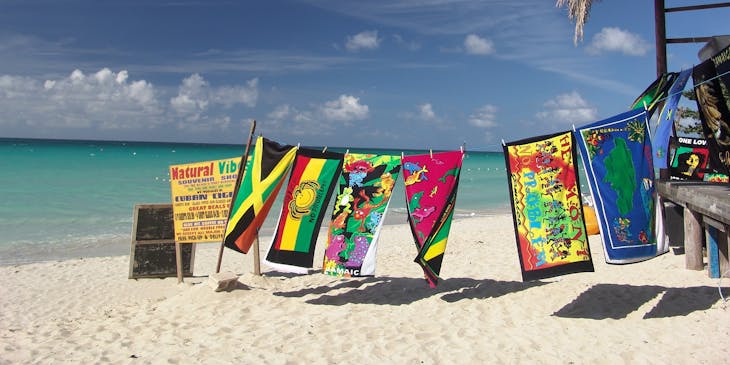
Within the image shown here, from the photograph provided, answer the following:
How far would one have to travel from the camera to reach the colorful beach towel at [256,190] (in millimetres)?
7395

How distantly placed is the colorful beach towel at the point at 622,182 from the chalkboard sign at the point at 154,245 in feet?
20.1

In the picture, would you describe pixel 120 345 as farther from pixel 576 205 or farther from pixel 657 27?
pixel 657 27

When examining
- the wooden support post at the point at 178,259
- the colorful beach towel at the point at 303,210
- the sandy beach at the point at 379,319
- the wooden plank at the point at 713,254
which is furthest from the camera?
the wooden support post at the point at 178,259

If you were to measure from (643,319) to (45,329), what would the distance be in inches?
271

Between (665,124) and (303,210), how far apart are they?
456 cm

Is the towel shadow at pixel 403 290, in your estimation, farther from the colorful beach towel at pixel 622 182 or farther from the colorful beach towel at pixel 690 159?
the colorful beach towel at pixel 690 159

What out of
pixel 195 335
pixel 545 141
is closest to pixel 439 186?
pixel 545 141

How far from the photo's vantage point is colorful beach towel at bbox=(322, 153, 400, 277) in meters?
7.07

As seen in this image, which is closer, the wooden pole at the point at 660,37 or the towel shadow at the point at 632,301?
the towel shadow at the point at 632,301

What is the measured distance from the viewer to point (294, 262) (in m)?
7.24

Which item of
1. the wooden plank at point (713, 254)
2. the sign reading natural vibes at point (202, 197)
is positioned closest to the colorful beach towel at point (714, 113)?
the wooden plank at point (713, 254)

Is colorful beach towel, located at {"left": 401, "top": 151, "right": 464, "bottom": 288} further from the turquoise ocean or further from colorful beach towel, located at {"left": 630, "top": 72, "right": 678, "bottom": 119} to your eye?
the turquoise ocean

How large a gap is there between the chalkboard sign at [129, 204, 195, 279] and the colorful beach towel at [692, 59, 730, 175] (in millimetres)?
7232

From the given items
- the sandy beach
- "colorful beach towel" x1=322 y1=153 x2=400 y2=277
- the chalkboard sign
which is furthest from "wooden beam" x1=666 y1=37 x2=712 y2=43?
the chalkboard sign
